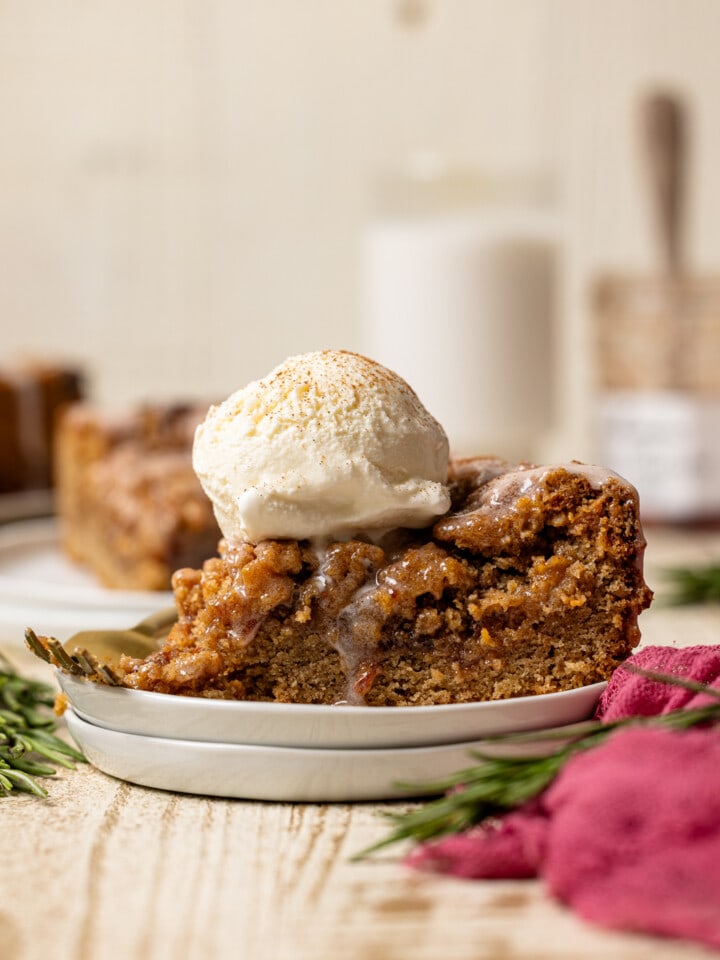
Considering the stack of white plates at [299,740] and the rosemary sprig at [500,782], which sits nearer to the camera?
the rosemary sprig at [500,782]

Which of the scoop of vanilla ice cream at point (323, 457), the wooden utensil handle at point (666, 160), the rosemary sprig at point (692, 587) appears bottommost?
the rosemary sprig at point (692, 587)

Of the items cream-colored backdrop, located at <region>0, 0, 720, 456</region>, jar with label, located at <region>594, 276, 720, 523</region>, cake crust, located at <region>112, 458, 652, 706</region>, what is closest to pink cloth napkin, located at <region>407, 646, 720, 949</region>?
cake crust, located at <region>112, 458, 652, 706</region>

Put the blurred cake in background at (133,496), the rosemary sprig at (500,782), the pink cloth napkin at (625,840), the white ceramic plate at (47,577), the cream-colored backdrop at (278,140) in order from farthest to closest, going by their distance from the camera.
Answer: the cream-colored backdrop at (278,140), the blurred cake in background at (133,496), the white ceramic plate at (47,577), the rosemary sprig at (500,782), the pink cloth napkin at (625,840)

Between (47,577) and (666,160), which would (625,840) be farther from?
(666,160)

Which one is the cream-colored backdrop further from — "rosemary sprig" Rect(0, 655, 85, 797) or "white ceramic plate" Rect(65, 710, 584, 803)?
"white ceramic plate" Rect(65, 710, 584, 803)

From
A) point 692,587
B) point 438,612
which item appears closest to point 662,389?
point 692,587

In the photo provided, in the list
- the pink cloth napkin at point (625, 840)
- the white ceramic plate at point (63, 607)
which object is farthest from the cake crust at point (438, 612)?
the white ceramic plate at point (63, 607)

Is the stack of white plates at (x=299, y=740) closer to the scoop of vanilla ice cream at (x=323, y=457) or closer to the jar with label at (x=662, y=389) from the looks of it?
the scoop of vanilla ice cream at (x=323, y=457)
